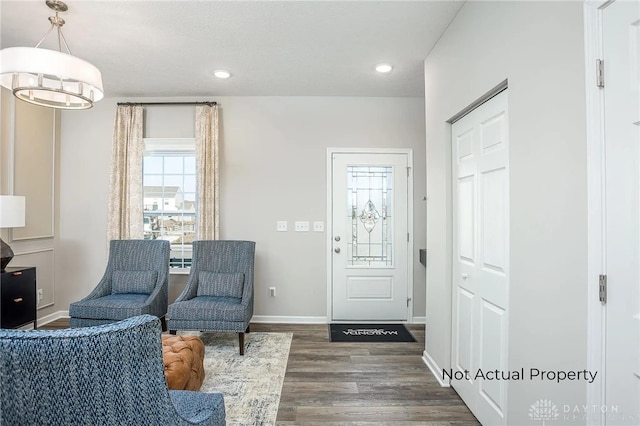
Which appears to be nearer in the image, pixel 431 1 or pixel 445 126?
pixel 431 1

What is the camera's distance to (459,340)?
7.73 ft

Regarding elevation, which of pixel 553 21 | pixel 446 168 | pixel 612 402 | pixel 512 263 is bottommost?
pixel 612 402

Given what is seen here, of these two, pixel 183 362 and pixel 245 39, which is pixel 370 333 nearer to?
pixel 183 362

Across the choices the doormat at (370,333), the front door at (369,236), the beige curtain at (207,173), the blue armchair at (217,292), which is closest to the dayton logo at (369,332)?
the doormat at (370,333)

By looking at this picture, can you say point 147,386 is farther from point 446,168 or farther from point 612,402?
point 446,168

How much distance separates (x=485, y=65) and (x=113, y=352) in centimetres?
228


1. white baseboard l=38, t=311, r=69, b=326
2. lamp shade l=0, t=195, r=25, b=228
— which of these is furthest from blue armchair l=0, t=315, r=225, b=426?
white baseboard l=38, t=311, r=69, b=326

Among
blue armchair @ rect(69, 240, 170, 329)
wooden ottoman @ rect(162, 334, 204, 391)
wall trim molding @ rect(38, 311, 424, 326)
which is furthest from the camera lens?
wall trim molding @ rect(38, 311, 424, 326)

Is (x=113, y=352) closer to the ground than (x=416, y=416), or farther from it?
farther from it

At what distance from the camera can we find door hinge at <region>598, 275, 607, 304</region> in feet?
3.78

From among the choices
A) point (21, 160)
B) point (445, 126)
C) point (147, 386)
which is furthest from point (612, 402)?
point (21, 160)

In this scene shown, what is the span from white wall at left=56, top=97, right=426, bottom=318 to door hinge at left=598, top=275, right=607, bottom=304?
2831mm

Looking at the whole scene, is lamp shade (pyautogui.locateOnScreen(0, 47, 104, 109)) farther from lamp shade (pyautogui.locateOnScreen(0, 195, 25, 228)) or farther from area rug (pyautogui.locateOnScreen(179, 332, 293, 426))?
area rug (pyautogui.locateOnScreen(179, 332, 293, 426))

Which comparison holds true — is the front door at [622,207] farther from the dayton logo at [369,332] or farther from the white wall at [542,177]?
the dayton logo at [369,332]
